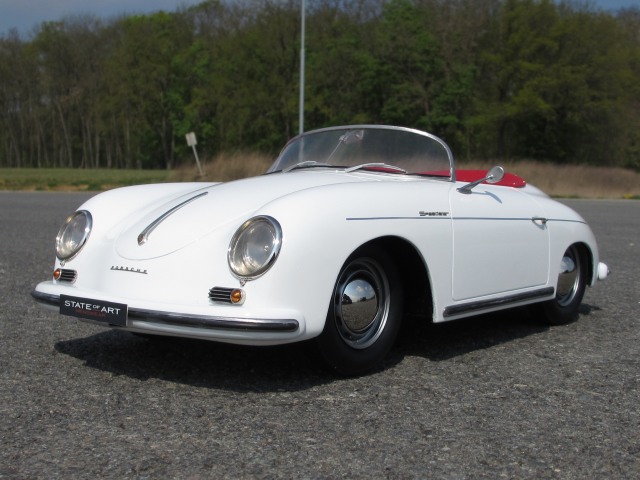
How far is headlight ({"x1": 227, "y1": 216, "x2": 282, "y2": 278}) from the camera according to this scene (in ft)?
11.2

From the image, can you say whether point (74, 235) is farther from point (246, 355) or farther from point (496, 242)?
point (496, 242)

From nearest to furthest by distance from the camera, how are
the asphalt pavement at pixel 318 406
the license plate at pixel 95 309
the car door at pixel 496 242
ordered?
1. the asphalt pavement at pixel 318 406
2. the license plate at pixel 95 309
3. the car door at pixel 496 242

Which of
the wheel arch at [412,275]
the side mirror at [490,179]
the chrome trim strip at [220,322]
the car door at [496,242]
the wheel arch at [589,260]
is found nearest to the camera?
the chrome trim strip at [220,322]

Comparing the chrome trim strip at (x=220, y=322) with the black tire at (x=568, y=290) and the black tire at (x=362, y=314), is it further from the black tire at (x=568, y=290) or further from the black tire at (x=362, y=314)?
the black tire at (x=568, y=290)

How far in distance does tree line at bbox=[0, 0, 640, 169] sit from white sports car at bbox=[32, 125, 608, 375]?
138ft

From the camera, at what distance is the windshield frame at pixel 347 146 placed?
4.69 m

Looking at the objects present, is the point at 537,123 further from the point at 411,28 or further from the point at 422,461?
the point at 422,461

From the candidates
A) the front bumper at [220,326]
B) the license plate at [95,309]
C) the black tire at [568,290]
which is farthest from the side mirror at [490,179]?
the license plate at [95,309]

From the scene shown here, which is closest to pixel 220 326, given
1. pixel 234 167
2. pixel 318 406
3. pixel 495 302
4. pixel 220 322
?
pixel 220 322

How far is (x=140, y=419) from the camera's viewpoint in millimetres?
3162

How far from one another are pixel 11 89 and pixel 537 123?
4073 cm

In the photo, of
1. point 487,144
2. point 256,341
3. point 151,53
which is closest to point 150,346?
point 256,341

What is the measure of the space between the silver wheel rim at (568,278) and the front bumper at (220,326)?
8.09ft

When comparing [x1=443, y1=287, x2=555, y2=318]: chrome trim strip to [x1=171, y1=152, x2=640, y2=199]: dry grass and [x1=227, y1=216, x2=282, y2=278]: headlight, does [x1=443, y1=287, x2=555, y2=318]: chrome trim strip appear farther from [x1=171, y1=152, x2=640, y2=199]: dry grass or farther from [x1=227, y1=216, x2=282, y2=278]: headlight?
[x1=171, y1=152, x2=640, y2=199]: dry grass
